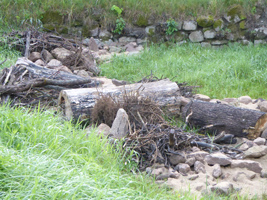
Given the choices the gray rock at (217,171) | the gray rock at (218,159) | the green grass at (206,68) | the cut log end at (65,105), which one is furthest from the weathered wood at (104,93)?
the gray rock at (217,171)

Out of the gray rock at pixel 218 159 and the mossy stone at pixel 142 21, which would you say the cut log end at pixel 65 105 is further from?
the mossy stone at pixel 142 21

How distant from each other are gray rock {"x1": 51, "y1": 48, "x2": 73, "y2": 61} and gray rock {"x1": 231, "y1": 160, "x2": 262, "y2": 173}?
5211 mm

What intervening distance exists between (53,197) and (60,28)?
8764 millimetres

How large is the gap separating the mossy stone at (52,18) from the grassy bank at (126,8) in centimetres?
12

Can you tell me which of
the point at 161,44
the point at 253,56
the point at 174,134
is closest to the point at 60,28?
the point at 161,44

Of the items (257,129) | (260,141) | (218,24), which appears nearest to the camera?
(260,141)

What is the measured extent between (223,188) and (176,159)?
74cm

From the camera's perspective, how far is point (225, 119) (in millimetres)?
4145

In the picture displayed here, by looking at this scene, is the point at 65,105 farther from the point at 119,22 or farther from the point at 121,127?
the point at 119,22

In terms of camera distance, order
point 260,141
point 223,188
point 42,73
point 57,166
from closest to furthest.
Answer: point 57,166
point 223,188
point 260,141
point 42,73

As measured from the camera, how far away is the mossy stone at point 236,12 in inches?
380

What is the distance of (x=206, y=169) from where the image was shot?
130 inches

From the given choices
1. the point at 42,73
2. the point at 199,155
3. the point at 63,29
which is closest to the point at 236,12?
the point at 63,29

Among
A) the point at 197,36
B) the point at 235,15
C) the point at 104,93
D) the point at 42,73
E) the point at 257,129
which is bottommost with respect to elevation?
the point at 257,129
